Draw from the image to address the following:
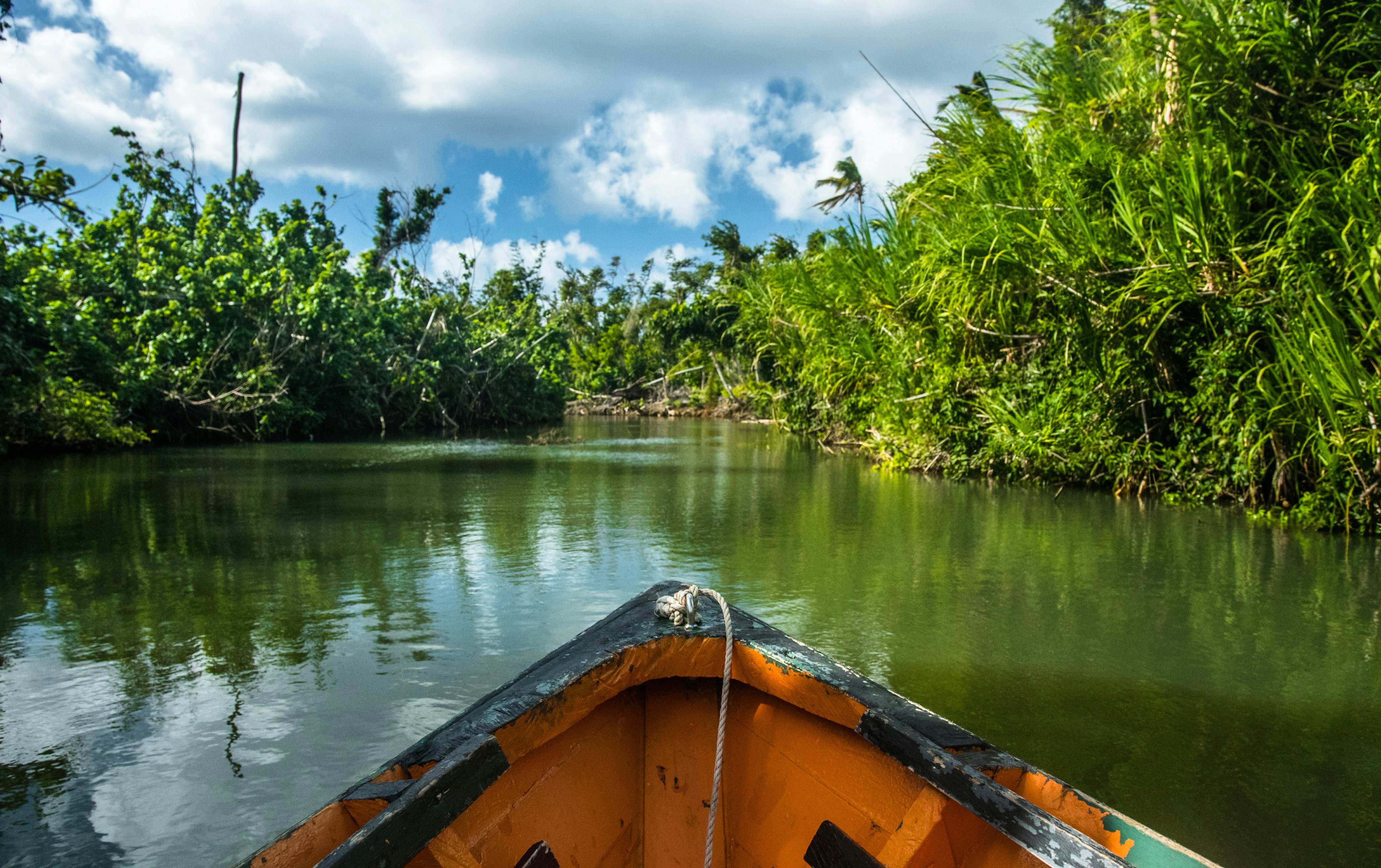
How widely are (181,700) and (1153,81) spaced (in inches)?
306

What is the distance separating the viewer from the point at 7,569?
5031 millimetres

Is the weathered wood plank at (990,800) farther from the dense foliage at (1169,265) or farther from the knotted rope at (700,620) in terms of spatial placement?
the dense foliage at (1169,265)

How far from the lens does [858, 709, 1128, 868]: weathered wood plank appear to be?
4.12 ft

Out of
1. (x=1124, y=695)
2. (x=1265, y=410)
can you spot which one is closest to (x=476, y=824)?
(x=1124, y=695)

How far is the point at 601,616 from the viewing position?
4285 mm

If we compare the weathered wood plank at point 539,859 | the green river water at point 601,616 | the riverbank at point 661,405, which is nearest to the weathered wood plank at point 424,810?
the weathered wood plank at point 539,859

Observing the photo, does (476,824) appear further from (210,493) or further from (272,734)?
(210,493)

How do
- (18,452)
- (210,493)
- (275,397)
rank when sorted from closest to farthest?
(210,493) < (18,452) < (275,397)

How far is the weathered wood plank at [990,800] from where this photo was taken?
125 cm

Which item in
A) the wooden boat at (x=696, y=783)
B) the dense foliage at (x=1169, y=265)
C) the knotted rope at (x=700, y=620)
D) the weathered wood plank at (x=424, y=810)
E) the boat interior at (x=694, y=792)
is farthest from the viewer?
the dense foliage at (x=1169, y=265)

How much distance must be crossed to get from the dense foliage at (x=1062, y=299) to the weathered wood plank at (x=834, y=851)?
5.12m

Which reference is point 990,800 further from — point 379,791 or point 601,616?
point 601,616

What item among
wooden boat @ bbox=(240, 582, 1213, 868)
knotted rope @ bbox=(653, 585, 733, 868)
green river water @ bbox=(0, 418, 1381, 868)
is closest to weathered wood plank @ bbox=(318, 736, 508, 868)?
wooden boat @ bbox=(240, 582, 1213, 868)

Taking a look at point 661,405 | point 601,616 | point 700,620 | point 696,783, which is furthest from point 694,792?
point 661,405
